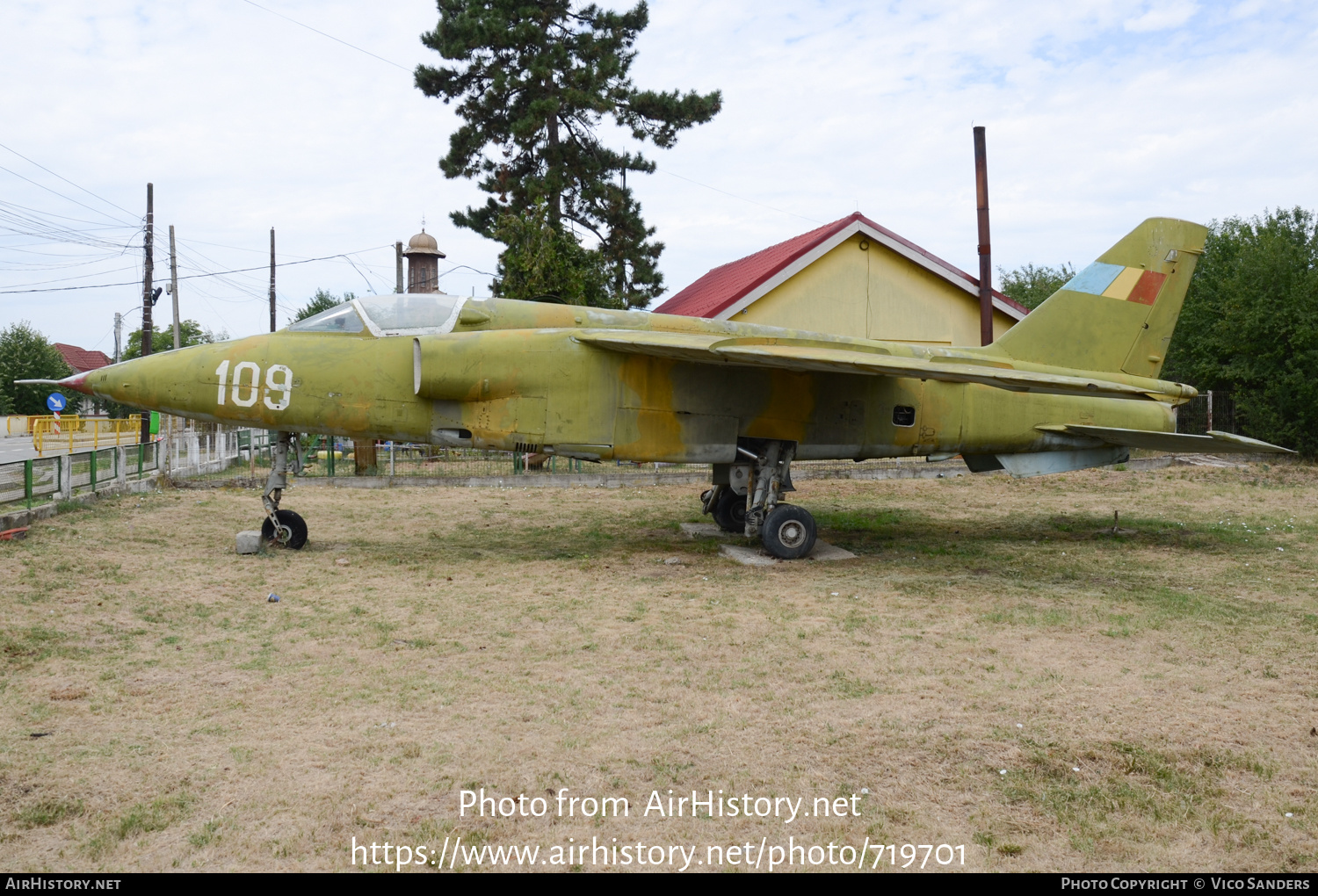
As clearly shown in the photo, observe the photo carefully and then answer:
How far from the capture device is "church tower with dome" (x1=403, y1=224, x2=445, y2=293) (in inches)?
1026

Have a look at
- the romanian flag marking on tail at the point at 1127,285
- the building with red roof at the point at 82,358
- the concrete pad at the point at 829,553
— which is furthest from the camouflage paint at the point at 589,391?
the building with red roof at the point at 82,358

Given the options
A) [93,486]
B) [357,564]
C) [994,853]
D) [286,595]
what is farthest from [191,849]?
[93,486]

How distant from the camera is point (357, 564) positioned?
9.92 meters

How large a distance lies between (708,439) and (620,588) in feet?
8.61

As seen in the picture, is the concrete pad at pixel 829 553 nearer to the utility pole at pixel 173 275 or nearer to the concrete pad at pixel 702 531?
the concrete pad at pixel 702 531

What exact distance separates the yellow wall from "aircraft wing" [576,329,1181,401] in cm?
1004

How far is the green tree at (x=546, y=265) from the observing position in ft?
67.9

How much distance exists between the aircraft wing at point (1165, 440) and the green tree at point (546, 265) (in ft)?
39.4

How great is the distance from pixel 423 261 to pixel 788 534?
19120mm

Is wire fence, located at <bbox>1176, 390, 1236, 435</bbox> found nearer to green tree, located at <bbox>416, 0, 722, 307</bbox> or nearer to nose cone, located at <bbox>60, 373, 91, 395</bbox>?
green tree, located at <bbox>416, 0, 722, 307</bbox>

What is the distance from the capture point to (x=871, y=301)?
2044cm

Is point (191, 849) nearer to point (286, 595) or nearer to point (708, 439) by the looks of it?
point (286, 595)

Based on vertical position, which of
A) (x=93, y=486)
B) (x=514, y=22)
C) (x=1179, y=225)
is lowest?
(x=93, y=486)

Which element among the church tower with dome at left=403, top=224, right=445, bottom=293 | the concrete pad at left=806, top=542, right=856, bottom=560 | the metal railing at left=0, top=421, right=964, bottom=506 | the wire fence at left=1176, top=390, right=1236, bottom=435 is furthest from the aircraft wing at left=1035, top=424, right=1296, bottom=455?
the church tower with dome at left=403, top=224, right=445, bottom=293
